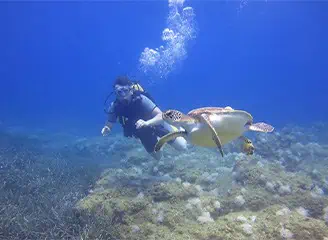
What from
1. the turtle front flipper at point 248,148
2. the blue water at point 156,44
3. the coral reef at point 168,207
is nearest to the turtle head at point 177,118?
the turtle front flipper at point 248,148

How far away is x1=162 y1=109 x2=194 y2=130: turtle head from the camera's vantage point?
473cm

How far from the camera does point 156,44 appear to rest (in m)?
123

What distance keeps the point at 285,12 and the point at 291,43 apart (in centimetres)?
2848

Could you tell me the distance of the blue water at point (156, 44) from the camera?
5579 centimetres

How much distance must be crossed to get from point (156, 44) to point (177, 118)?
122 meters

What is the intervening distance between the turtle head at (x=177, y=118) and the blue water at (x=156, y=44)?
29.1 metres

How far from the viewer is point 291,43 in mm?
99625

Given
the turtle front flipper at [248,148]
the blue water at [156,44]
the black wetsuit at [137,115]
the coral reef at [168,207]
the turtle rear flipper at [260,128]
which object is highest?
the blue water at [156,44]

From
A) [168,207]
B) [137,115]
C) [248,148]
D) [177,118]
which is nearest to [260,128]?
[248,148]

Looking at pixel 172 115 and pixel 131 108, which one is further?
pixel 131 108

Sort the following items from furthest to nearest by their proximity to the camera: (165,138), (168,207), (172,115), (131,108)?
(131,108) < (168,207) < (165,138) < (172,115)

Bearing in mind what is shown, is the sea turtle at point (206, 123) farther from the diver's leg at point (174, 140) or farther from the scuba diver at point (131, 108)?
the diver's leg at point (174, 140)

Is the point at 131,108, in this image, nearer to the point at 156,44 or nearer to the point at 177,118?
the point at 177,118

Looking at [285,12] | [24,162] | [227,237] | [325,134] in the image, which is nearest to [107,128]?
[24,162]
